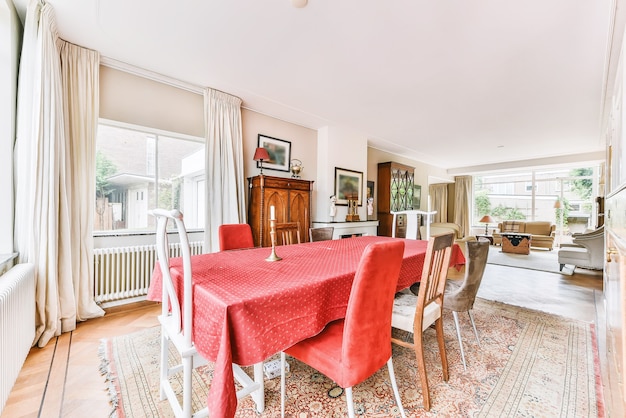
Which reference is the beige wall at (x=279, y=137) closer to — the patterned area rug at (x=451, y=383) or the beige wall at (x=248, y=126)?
the beige wall at (x=248, y=126)

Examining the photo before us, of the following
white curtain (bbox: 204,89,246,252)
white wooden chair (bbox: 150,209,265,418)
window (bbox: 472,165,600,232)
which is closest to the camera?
white wooden chair (bbox: 150,209,265,418)

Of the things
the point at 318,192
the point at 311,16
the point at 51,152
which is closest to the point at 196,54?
the point at 311,16

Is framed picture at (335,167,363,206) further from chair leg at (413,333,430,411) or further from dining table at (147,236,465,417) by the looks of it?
chair leg at (413,333,430,411)

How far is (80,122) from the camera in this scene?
2.54 meters

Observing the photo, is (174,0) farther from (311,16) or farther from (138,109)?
(138,109)

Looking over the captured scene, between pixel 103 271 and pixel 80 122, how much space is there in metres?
1.51

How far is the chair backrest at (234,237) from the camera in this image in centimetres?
241

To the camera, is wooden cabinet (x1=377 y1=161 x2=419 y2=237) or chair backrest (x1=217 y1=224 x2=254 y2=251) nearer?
chair backrest (x1=217 y1=224 x2=254 y2=251)

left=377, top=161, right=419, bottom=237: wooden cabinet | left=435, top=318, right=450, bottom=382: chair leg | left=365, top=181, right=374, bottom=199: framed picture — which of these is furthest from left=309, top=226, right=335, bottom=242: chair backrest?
left=377, top=161, right=419, bottom=237: wooden cabinet

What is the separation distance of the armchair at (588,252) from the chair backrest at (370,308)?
16.9 feet

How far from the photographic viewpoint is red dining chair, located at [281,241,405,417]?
1.12m

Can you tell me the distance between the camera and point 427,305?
1.64 m

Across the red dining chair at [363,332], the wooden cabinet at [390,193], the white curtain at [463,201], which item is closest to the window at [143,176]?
the red dining chair at [363,332]

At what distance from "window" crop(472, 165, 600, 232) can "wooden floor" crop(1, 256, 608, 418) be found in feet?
17.3
